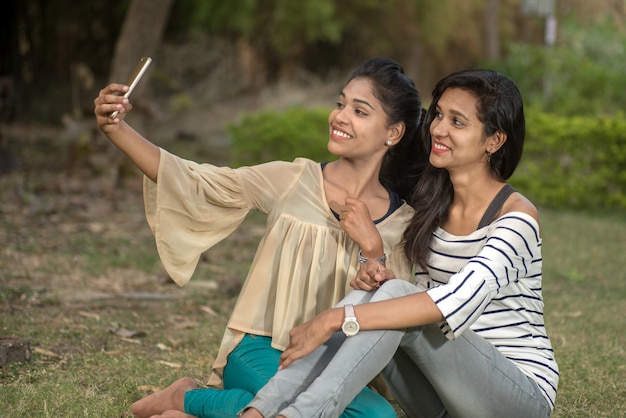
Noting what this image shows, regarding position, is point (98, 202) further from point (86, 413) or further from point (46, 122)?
point (46, 122)

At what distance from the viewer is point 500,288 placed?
10.3 ft

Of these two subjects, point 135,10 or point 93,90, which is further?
point 93,90

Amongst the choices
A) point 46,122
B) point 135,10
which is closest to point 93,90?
point 46,122

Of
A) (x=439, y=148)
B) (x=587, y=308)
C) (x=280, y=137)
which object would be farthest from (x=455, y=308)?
(x=280, y=137)

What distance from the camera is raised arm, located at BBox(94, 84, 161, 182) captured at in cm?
319

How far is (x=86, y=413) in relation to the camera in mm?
3697

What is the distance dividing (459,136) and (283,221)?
0.75 m

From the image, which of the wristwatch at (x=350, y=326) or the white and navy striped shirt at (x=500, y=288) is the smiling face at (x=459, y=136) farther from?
the wristwatch at (x=350, y=326)

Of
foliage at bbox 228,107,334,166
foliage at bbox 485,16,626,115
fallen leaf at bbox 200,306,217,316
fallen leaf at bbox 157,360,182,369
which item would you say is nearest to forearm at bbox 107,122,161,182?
fallen leaf at bbox 157,360,182,369

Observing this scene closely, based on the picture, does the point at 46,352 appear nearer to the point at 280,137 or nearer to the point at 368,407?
the point at 368,407

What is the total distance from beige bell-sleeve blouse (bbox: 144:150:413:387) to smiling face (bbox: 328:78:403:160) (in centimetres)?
20

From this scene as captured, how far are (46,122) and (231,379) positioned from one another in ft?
49.0

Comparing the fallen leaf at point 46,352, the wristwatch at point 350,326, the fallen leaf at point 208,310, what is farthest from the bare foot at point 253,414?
the fallen leaf at point 208,310

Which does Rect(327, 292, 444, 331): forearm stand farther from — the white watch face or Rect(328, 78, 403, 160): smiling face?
Rect(328, 78, 403, 160): smiling face
